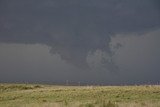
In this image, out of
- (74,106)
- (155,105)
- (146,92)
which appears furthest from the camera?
(146,92)

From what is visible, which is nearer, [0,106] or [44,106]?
[44,106]

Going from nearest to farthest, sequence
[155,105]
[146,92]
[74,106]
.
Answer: [155,105]
[74,106]
[146,92]

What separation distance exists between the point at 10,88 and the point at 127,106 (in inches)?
2831

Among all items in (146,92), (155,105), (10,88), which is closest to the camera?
(155,105)

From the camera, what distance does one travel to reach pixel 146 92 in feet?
243

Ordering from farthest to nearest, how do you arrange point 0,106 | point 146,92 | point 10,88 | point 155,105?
point 10,88 < point 146,92 < point 0,106 < point 155,105

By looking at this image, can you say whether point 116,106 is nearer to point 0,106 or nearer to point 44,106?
point 44,106

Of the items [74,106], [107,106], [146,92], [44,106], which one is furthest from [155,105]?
[146,92]

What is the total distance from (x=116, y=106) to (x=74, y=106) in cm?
502

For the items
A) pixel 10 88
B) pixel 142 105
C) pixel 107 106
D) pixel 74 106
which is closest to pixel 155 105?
pixel 142 105

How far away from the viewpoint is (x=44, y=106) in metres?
45.4

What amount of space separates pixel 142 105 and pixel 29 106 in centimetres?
1275

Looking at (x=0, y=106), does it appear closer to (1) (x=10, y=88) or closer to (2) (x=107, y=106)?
(2) (x=107, y=106)

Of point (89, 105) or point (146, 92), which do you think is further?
point (146, 92)
